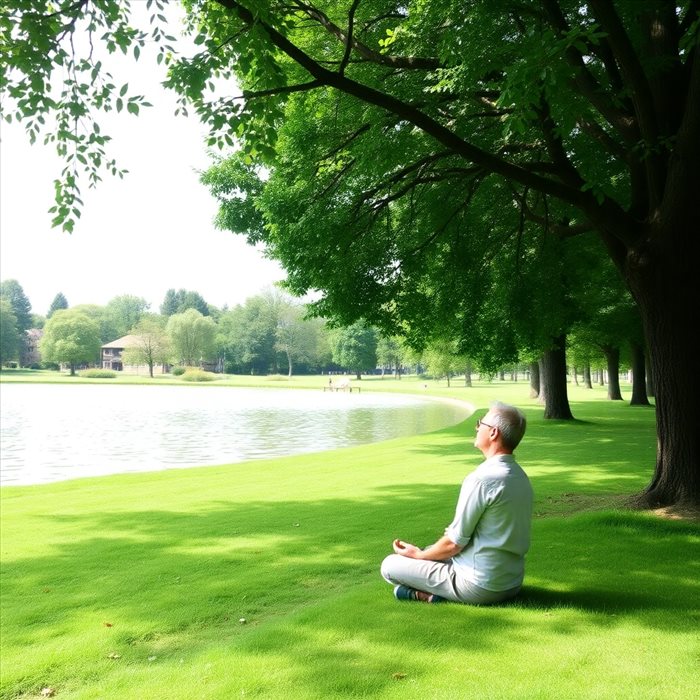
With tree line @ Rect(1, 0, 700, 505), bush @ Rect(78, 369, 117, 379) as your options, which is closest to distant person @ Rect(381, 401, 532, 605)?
tree line @ Rect(1, 0, 700, 505)

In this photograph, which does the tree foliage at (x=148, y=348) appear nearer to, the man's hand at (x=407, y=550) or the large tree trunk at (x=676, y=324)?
the large tree trunk at (x=676, y=324)

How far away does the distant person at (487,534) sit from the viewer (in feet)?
15.8

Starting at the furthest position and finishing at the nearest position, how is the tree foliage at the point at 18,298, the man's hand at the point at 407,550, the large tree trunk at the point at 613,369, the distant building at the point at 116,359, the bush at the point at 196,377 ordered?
the tree foliage at the point at 18,298 → the distant building at the point at 116,359 → the bush at the point at 196,377 → the large tree trunk at the point at 613,369 → the man's hand at the point at 407,550

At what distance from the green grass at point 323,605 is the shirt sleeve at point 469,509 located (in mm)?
592

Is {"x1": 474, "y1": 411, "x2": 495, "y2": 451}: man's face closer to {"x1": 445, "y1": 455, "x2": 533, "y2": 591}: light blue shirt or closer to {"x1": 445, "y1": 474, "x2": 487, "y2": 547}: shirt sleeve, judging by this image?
{"x1": 445, "y1": 455, "x2": 533, "y2": 591}: light blue shirt

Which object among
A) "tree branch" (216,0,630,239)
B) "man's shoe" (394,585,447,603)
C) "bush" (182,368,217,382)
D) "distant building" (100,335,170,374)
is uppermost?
"distant building" (100,335,170,374)

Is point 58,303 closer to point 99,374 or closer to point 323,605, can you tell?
point 99,374

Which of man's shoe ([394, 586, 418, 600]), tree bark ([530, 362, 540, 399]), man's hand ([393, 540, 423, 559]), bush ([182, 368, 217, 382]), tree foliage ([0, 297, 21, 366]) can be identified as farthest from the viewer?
tree foliage ([0, 297, 21, 366])

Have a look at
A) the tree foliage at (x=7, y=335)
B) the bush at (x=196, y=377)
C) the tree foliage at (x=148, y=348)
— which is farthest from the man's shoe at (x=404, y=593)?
the tree foliage at (x=7, y=335)

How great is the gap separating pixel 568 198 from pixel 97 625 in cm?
683

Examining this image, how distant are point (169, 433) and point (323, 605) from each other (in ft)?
77.6

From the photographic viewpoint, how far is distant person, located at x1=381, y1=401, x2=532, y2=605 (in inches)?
189

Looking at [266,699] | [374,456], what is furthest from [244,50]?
[374,456]

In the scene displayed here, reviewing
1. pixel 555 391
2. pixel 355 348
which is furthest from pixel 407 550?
pixel 355 348
